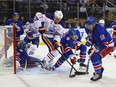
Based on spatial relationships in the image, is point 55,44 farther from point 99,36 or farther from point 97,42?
point 99,36

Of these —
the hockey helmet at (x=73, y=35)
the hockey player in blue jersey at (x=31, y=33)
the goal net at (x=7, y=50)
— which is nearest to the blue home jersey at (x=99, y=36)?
the hockey helmet at (x=73, y=35)

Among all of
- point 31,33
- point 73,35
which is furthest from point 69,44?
point 31,33

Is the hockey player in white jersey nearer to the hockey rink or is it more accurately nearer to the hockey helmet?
the hockey rink

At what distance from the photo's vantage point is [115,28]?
298 inches

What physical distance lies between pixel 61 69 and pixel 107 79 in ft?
3.51

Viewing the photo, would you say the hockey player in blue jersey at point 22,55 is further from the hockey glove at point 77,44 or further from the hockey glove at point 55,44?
the hockey glove at point 77,44

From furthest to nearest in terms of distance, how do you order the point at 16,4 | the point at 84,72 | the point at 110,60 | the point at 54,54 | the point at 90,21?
the point at 16,4 → the point at 110,60 → the point at 54,54 → the point at 84,72 → the point at 90,21

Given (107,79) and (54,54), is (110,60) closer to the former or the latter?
(54,54)

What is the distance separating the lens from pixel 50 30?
6.05 meters

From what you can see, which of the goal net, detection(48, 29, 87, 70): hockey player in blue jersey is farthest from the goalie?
the goal net

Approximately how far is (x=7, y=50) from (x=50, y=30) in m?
0.78

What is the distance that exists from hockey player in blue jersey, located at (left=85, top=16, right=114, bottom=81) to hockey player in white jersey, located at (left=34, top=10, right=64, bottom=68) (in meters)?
1.02

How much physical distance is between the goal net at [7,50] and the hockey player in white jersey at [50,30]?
489 mm

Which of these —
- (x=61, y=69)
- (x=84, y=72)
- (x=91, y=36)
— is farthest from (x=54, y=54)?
(x=91, y=36)
